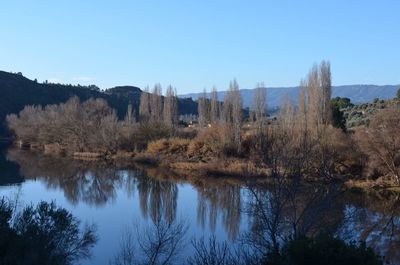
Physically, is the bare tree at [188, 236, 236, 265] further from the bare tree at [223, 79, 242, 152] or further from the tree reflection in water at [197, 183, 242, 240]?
the bare tree at [223, 79, 242, 152]

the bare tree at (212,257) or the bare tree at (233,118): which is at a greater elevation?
the bare tree at (233,118)

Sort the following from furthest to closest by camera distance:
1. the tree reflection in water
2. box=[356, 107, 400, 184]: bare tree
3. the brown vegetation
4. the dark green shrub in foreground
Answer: box=[356, 107, 400, 184]: bare tree
the brown vegetation
the tree reflection in water
the dark green shrub in foreground

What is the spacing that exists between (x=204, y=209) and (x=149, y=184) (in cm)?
941

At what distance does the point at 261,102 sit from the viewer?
→ 4284 centimetres

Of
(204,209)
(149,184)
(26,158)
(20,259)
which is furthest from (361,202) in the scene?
(26,158)

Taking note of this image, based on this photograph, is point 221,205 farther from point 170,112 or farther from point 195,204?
point 170,112

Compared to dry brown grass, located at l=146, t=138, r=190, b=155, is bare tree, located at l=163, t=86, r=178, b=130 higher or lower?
higher

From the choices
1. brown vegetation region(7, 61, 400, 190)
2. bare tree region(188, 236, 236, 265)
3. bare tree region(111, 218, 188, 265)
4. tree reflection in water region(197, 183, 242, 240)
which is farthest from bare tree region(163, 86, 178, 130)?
bare tree region(188, 236, 236, 265)

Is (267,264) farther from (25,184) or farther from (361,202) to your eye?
(25,184)

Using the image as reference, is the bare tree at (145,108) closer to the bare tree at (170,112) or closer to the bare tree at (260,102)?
the bare tree at (170,112)

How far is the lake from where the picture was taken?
485 inches

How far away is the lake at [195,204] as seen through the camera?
12312 millimetres

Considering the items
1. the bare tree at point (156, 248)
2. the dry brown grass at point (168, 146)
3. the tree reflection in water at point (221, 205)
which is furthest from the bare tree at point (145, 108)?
the bare tree at point (156, 248)

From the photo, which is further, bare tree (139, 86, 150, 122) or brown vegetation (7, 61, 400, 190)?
bare tree (139, 86, 150, 122)
